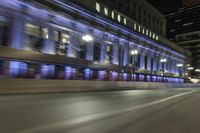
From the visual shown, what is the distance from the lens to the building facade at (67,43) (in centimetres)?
3447

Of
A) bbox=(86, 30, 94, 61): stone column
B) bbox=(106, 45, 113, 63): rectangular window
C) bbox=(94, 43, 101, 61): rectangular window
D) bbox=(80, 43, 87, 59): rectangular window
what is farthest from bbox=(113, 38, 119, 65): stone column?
bbox=(80, 43, 87, 59): rectangular window

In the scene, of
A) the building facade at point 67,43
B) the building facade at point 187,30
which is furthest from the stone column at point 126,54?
the building facade at point 187,30

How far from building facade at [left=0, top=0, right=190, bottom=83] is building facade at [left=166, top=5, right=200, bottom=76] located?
72282 millimetres

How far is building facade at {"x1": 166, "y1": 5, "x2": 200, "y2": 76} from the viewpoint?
463 feet

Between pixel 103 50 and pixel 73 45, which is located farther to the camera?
pixel 103 50

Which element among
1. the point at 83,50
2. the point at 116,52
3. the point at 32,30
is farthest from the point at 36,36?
the point at 116,52

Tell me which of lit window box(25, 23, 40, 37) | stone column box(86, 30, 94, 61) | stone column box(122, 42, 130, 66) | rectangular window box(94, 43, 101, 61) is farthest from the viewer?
stone column box(122, 42, 130, 66)

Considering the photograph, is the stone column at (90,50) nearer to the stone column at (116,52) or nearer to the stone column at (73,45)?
the stone column at (73,45)

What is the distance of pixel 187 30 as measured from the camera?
157 m

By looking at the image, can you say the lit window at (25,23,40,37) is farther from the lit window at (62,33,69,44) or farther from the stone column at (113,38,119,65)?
the stone column at (113,38,119,65)

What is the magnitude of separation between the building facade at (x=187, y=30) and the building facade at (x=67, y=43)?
237ft

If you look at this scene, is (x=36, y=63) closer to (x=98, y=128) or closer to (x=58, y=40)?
(x=58, y=40)

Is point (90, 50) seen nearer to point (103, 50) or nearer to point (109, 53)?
point (103, 50)

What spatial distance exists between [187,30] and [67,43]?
122 metres
